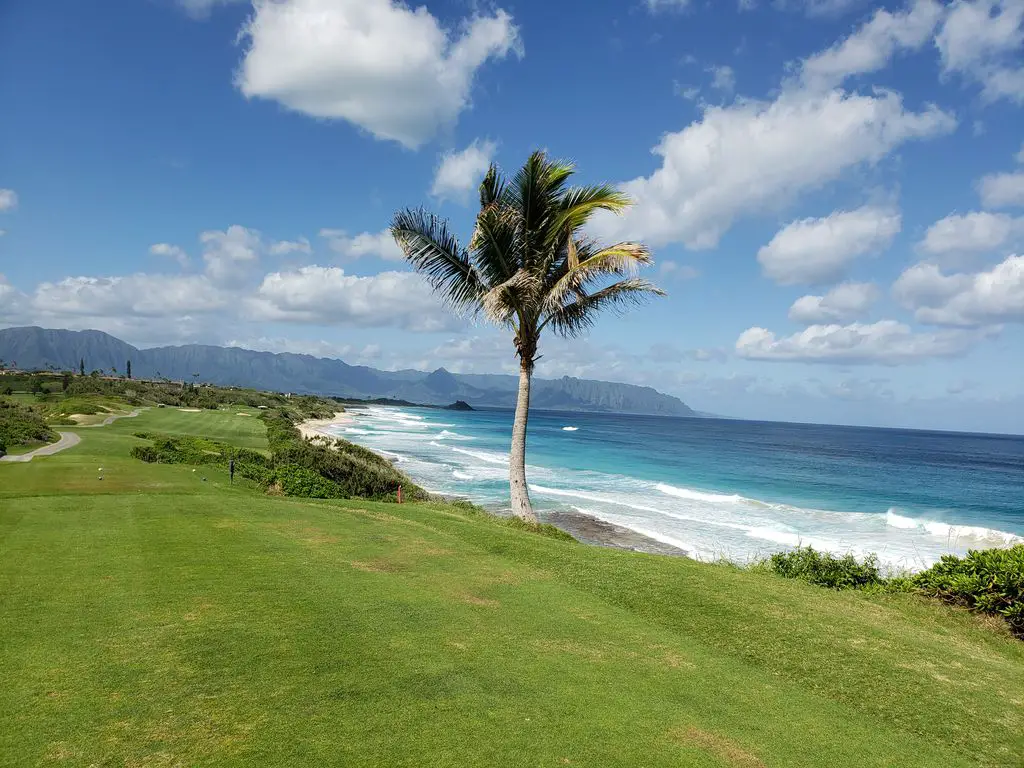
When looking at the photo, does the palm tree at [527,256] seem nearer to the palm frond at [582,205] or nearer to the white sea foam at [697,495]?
the palm frond at [582,205]

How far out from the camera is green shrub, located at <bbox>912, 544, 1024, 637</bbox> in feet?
28.3

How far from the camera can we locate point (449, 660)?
5590mm

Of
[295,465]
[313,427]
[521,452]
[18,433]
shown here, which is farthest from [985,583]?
[313,427]

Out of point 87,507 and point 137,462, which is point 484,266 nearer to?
point 87,507

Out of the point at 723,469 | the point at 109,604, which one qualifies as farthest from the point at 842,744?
the point at 723,469

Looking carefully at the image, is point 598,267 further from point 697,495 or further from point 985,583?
point 697,495

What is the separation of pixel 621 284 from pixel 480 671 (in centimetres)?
991

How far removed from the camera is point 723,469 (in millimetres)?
57469

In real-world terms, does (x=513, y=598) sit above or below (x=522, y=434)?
below

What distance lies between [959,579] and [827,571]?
232 cm

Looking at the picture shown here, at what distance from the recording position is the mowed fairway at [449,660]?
4.23 metres

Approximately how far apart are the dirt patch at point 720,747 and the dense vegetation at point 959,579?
670 cm

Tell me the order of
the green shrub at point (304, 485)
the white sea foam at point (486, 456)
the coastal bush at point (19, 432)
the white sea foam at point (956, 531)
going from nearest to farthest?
the green shrub at point (304, 485) → the coastal bush at point (19, 432) → the white sea foam at point (956, 531) → the white sea foam at point (486, 456)

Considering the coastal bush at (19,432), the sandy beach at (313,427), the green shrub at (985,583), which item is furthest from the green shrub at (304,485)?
the sandy beach at (313,427)
